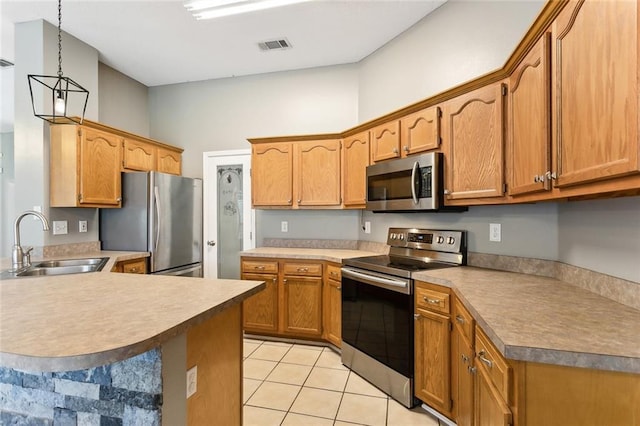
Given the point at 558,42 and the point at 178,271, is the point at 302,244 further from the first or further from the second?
the point at 558,42

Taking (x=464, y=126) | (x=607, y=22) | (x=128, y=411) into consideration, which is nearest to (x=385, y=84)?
(x=464, y=126)

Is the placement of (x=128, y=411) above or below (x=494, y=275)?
below

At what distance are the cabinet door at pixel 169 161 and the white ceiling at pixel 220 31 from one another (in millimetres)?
1008

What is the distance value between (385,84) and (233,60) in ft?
5.81

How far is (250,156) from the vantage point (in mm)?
4098

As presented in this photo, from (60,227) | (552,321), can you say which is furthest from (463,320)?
(60,227)

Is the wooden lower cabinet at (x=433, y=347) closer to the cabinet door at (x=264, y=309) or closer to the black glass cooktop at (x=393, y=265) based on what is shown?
the black glass cooktop at (x=393, y=265)

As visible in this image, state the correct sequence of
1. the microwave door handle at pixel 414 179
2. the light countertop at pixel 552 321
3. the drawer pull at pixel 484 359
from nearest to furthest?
1. the light countertop at pixel 552 321
2. the drawer pull at pixel 484 359
3. the microwave door handle at pixel 414 179

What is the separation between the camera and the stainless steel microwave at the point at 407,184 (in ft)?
7.75

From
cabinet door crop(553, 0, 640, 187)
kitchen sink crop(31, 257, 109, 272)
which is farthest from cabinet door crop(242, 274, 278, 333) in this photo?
cabinet door crop(553, 0, 640, 187)

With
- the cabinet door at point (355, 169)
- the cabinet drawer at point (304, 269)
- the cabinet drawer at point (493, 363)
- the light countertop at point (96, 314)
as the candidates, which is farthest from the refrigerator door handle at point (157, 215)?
the cabinet drawer at point (493, 363)

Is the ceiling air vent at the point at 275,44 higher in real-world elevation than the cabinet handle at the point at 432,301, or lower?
higher

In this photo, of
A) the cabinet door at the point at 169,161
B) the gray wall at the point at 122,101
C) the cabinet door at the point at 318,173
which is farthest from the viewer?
the cabinet door at the point at 169,161

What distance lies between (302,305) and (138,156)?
8.10ft
